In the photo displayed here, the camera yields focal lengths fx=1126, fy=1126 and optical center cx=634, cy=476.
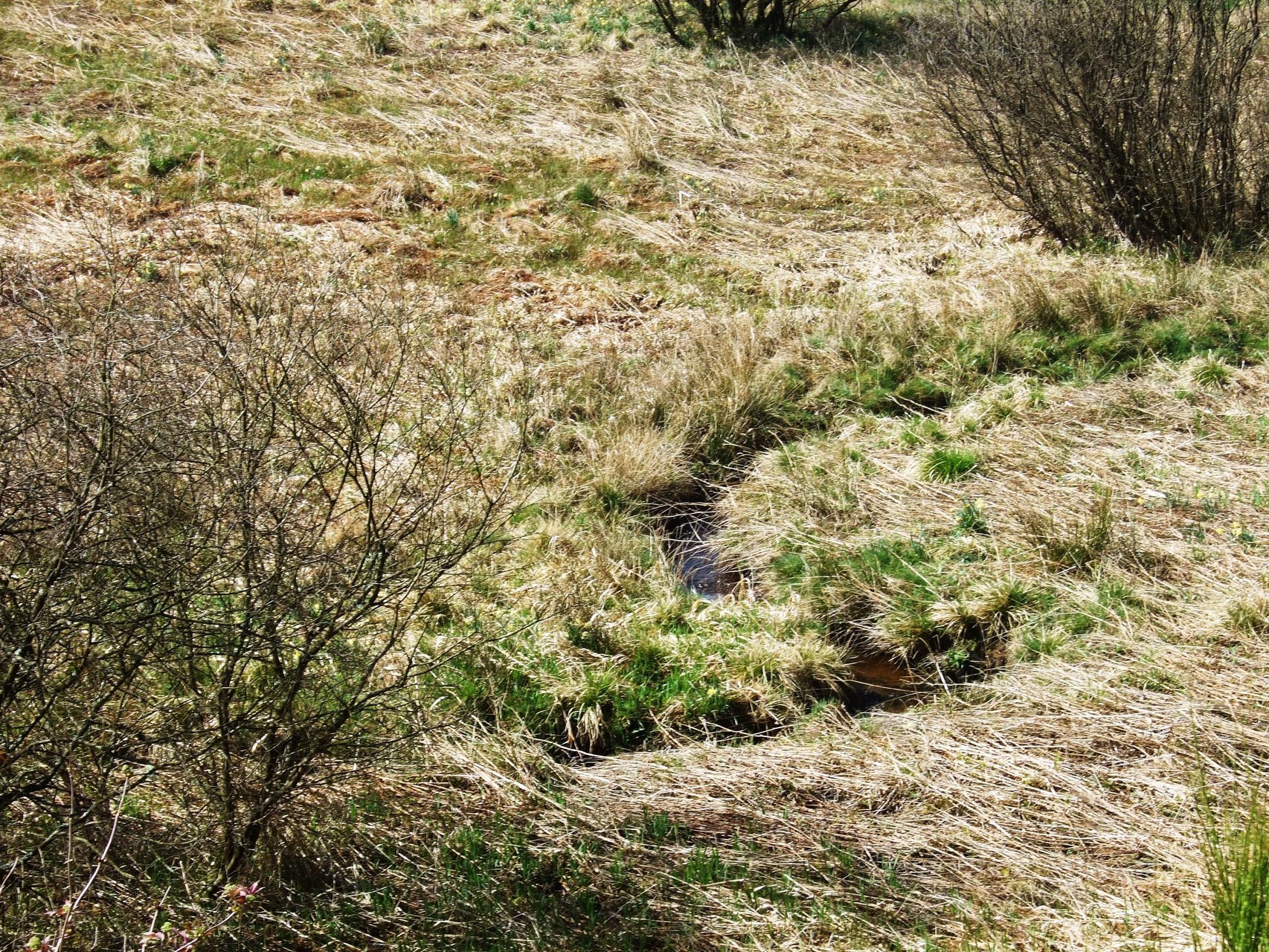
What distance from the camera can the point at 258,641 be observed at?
3.53 m

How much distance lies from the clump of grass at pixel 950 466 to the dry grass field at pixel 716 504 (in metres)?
0.05

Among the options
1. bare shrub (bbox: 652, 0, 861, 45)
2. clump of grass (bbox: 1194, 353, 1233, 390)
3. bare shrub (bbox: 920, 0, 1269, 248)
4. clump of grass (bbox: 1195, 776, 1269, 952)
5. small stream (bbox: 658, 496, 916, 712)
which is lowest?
small stream (bbox: 658, 496, 916, 712)

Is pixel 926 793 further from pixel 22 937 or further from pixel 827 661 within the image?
pixel 22 937

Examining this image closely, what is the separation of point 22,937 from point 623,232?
8206mm

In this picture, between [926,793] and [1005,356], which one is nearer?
[926,793]

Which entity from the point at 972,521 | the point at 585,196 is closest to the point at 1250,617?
the point at 972,521

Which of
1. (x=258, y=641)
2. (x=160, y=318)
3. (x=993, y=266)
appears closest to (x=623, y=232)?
(x=993, y=266)

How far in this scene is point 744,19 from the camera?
49.1ft

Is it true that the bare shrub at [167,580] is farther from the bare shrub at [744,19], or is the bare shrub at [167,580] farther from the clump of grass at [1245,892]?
the bare shrub at [744,19]

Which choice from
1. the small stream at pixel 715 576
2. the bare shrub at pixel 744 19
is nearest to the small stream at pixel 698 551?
the small stream at pixel 715 576

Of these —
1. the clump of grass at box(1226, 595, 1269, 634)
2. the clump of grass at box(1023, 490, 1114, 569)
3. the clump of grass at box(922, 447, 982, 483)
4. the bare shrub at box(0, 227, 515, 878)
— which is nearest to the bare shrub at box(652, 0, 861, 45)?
the clump of grass at box(922, 447, 982, 483)

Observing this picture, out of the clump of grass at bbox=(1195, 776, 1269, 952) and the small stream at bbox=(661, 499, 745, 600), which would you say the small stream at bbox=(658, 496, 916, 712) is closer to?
the small stream at bbox=(661, 499, 745, 600)

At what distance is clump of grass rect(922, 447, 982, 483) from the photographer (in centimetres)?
683

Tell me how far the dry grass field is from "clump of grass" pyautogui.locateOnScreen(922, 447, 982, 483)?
5 centimetres
